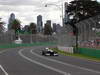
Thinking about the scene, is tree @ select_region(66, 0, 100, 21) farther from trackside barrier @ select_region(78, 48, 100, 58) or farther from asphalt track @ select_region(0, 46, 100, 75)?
asphalt track @ select_region(0, 46, 100, 75)

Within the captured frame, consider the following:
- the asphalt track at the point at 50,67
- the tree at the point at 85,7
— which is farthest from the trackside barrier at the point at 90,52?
the tree at the point at 85,7

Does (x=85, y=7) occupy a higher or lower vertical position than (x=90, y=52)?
higher

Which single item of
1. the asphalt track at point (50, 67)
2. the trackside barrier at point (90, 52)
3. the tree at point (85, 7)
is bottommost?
the trackside barrier at point (90, 52)

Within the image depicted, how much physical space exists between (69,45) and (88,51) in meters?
15.0

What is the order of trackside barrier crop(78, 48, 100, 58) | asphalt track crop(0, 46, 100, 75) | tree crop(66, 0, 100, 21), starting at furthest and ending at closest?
tree crop(66, 0, 100, 21), trackside barrier crop(78, 48, 100, 58), asphalt track crop(0, 46, 100, 75)

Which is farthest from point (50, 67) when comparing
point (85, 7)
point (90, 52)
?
point (85, 7)

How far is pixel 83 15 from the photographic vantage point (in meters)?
105

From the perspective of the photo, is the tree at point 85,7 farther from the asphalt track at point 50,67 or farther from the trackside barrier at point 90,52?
the asphalt track at point 50,67

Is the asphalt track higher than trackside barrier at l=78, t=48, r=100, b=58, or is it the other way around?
the asphalt track

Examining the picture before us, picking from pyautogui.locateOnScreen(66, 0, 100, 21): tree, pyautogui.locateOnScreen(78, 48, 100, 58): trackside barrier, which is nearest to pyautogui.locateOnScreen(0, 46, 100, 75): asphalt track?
pyautogui.locateOnScreen(78, 48, 100, 58): trackside barrier

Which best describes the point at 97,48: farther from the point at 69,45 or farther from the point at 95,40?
the point at 69,45

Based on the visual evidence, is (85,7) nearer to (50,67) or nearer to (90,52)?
(90,52)

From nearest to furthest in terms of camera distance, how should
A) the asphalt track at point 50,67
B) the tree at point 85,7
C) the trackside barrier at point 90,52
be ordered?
the asphalt track at point 50,67 → the trackside barrier at point 90,52 → the tree at point 85,7

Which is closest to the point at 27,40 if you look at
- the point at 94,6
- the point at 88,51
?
the point at 94,6
